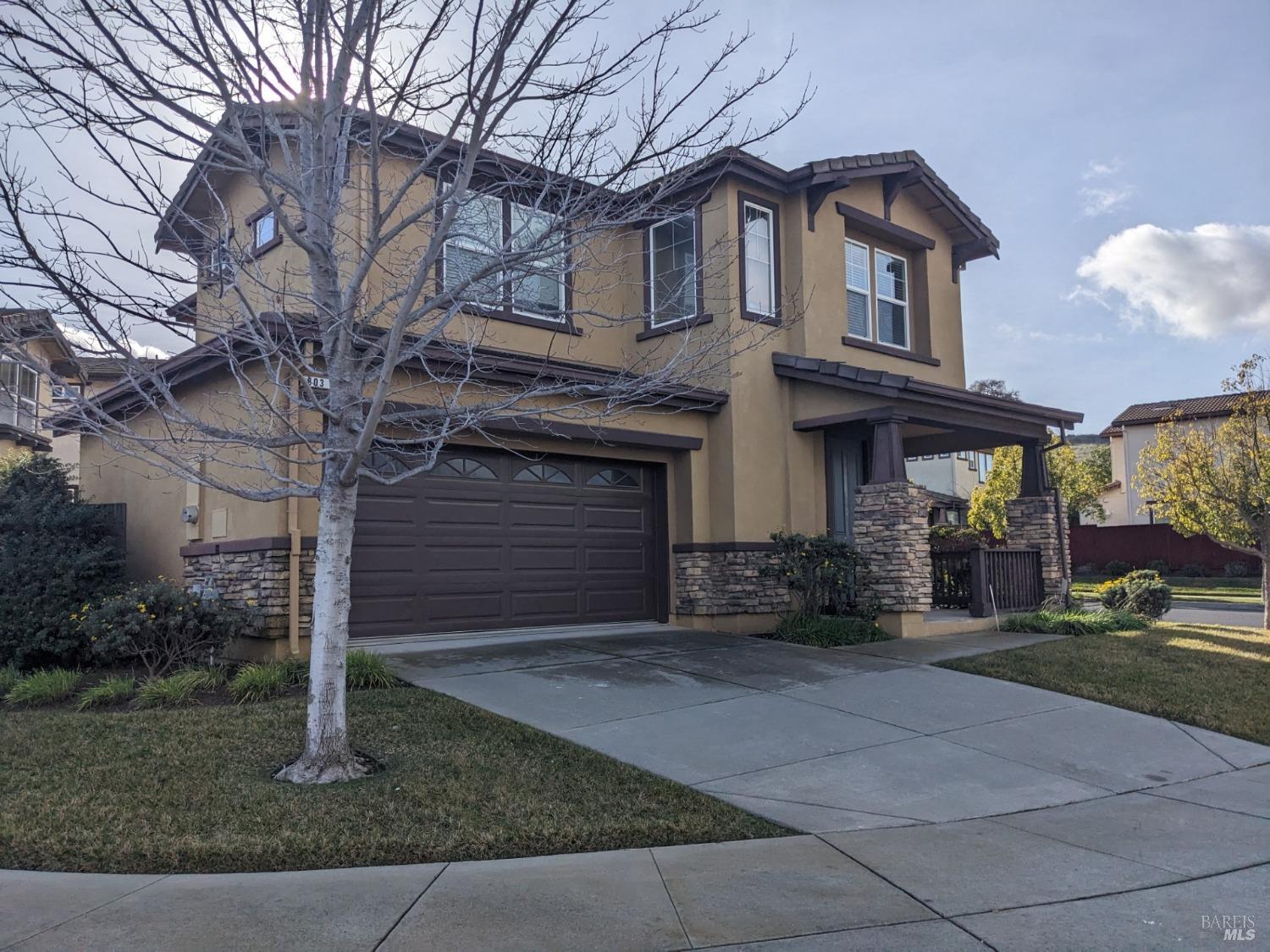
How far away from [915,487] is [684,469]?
3214 mm

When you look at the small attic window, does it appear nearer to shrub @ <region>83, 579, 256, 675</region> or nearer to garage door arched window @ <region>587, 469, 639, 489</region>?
shrub @ <region>83, 579, 256, 675</region>

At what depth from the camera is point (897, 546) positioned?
12656 mm

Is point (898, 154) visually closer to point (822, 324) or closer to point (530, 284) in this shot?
point (822, 324)

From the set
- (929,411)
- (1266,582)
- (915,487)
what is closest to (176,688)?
(915,487)

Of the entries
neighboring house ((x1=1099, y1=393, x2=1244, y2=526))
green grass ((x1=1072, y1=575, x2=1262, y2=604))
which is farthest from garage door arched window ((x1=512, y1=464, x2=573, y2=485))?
neighboring house ((x1=1099, y1=393, x2=1244, y2=526))

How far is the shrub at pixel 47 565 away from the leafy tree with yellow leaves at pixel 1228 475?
1624 centimetres

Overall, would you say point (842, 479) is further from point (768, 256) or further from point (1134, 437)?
point (1134, 437)

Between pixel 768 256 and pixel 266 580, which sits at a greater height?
pixel 768 256

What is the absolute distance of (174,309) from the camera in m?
6.91

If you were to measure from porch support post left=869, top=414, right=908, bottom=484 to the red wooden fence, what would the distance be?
22.3 metres

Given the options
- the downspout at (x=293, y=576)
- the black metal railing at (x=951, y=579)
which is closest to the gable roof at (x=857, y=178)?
the downspout at (x=293, y=576)

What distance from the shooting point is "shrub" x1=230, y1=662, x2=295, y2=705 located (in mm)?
8484

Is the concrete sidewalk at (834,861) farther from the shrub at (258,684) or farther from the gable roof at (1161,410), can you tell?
the gable roof at (1161,410)

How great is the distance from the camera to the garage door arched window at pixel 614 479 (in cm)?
1338
